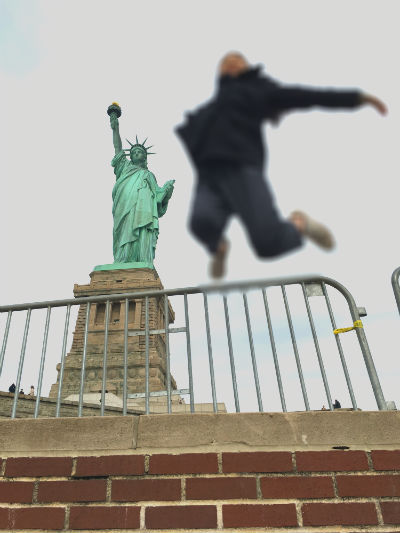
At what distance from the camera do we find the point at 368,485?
2488mm

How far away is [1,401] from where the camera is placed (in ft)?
32.9

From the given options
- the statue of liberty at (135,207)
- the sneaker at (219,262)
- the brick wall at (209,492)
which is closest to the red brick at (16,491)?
the brick wall at (209,492)

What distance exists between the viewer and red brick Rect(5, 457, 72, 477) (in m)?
2.69

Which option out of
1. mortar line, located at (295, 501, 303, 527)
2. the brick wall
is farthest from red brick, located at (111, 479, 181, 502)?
mortar line, located at (295, 501, 303, 527)

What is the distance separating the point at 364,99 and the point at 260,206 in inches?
16.2

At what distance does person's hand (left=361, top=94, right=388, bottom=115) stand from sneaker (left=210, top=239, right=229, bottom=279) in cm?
53

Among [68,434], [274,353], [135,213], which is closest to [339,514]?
[274,353]

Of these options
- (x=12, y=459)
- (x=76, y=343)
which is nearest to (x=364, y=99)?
(x=12, y=459)

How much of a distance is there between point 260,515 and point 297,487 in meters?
0.27

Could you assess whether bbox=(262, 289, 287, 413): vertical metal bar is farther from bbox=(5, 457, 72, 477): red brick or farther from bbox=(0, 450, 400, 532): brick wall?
bbox=(5, 457, 72, 477): red brick

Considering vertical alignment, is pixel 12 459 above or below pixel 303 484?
above

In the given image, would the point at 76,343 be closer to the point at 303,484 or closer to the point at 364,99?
the point at 303,484

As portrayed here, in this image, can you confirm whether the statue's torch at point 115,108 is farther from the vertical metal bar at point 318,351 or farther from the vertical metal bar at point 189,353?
the vertical metal bar at point 318,351

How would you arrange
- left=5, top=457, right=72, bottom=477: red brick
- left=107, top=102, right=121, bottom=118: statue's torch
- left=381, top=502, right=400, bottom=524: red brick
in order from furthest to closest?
left=107, top=102, right=121, bottom=118: statue's torch
left=5, top=457, right=72, bottom=477: red brick
left=381, top=502, right=400, bottom=524: red brick
